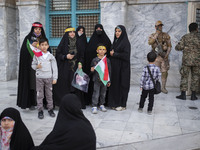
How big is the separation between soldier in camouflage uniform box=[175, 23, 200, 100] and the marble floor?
0.42m

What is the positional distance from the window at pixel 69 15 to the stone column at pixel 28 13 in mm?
493

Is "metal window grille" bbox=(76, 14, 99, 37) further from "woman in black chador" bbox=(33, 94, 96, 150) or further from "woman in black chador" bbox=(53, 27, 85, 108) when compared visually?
"woman in black chador" bbox=(33, 94, 96, 150)

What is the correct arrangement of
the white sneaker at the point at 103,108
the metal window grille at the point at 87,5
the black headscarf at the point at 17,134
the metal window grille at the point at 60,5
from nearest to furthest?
the black headscarf at the point at 17,134 → the white sneaker at the point at 103,108 → the metal window grille at the point at 87,5 → the metal window grille at the point at 60,5

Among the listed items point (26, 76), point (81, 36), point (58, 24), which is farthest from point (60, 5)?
point (26, 76)

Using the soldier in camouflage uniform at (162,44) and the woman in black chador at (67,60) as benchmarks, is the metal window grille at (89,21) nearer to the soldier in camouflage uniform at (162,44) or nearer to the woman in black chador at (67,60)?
the soldier in camouflage uniform at (162,44)

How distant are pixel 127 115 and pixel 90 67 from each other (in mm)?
1397

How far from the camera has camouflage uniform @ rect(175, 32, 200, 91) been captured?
20.5 ft

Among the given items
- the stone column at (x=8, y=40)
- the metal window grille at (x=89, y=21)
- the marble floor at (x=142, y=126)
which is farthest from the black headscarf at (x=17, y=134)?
the stone column at (x=8, y=40)

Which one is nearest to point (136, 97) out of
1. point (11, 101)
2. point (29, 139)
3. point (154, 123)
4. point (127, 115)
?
point (127, 115)

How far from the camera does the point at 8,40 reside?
8.68 metres

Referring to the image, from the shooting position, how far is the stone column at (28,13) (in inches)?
318

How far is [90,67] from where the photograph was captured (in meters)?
5.68

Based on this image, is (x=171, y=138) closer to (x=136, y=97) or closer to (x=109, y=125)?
(x=109, y=125)

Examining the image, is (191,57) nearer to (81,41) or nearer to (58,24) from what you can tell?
(81,41)
